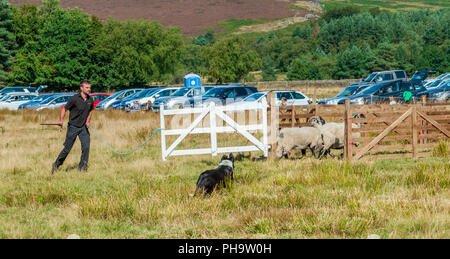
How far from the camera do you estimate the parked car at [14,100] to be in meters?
37.3

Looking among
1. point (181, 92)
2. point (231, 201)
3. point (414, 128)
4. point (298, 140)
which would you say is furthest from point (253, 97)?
point (231, 201)

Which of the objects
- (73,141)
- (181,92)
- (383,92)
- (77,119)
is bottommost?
(73,141)

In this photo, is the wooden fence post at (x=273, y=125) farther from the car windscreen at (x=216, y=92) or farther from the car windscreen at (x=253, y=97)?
the car windscreen at (x=216, y=92)

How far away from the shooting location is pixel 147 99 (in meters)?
33.0

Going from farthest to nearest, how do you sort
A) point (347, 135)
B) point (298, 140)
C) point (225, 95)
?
point (225, 95) → point (298, 140) → point (347, 135)

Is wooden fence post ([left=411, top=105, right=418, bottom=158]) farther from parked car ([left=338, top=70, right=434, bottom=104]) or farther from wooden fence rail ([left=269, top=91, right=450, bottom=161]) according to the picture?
parked car ([left=338, top=70, right=434, bottom=104])

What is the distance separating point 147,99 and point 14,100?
1259cm

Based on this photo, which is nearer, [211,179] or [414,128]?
[211,179]

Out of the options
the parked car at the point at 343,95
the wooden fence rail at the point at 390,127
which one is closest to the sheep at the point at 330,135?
the wooden fence rail at the point at 390,127

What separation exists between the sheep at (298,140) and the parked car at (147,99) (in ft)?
64.9

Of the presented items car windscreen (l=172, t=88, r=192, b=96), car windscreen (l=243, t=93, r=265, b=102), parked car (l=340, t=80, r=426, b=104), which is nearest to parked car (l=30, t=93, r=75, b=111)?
car windscreen (l=172, t=88, r=192, b=96)

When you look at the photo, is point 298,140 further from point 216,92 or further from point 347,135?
point 216,92
